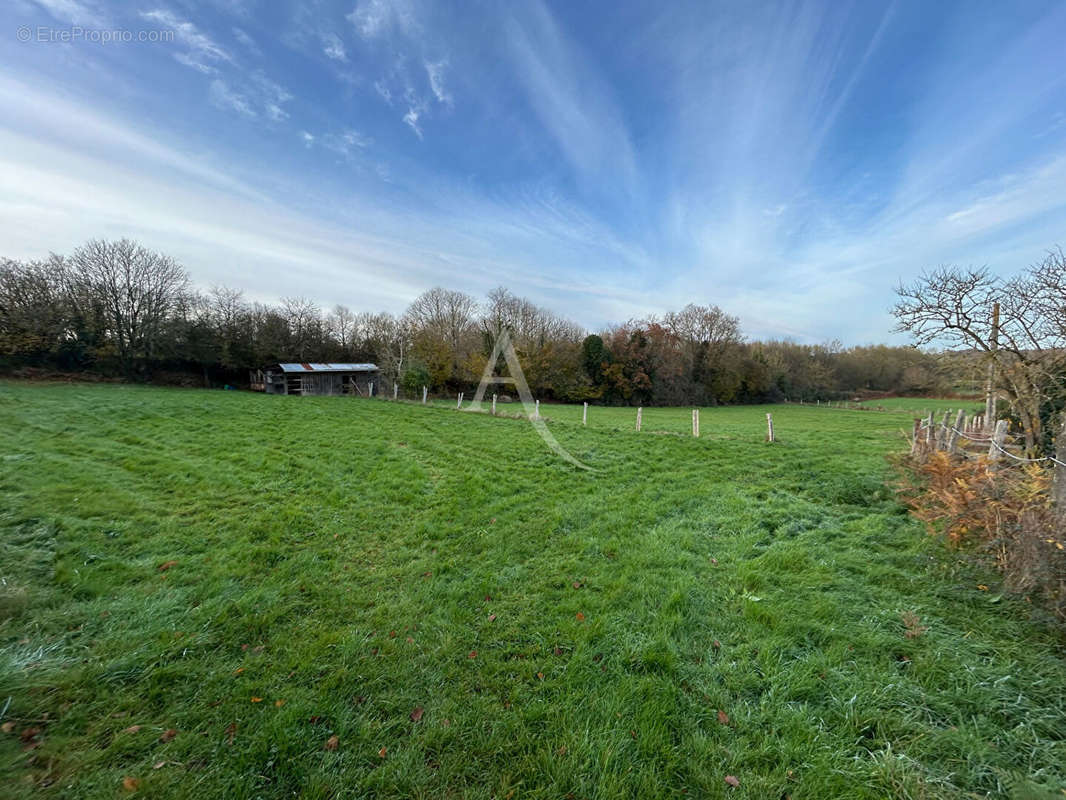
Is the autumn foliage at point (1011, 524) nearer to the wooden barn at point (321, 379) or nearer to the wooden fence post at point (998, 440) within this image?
the wooden fence post at point (998, 440)

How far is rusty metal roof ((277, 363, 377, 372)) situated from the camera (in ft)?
96.5

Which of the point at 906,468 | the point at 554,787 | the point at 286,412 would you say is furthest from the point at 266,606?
the point at 286,412

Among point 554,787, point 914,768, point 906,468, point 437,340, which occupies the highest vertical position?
point 437,340

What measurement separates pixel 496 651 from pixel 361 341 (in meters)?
40.0

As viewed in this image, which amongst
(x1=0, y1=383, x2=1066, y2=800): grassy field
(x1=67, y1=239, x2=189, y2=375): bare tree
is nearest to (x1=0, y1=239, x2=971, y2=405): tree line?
(x1=67, y1=239, x2=189, y2=375): bare tree

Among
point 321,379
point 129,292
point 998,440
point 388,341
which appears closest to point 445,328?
point 388,341

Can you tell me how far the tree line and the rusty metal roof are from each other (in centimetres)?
151

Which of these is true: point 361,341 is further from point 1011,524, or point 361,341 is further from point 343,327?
point 1011,524

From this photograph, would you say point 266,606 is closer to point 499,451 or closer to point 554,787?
point 554,787

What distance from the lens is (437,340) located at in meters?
32.5

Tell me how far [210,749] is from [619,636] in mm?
3019

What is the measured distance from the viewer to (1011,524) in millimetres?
3820

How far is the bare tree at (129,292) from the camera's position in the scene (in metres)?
27.8

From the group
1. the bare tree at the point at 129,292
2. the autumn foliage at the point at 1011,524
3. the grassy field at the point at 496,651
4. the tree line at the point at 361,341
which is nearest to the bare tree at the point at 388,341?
the tree line at the point at 361,341
